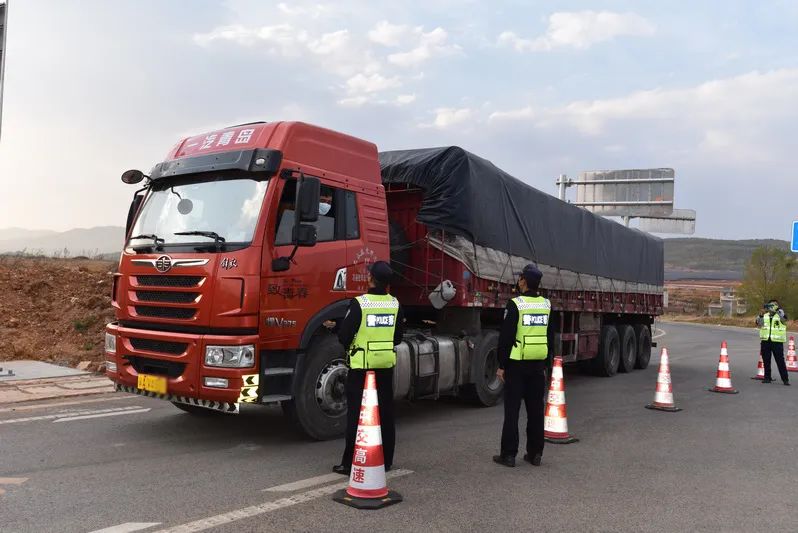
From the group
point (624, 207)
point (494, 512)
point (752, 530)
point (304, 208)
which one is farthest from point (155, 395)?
point (624, 207)

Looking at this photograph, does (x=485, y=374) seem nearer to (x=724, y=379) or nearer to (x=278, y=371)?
(x=278, y=371)

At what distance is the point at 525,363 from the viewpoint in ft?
19.2

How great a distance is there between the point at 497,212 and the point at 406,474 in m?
4.70

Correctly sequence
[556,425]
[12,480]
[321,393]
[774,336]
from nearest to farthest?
[12,480] → [321,393] → [556,425] → [774,336]

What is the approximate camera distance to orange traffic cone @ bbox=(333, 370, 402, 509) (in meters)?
4.52

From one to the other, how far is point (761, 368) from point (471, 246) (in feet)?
29.5

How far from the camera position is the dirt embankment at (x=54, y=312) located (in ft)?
38.8

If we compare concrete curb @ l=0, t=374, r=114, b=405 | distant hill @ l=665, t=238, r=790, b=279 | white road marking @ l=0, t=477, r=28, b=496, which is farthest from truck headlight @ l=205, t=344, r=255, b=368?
distant hill @ l=665, t=238, r=790, b=279

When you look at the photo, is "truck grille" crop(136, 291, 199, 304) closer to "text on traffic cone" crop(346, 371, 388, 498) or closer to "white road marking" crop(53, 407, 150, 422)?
"white road marking" crop(53, 407, 150, 422)

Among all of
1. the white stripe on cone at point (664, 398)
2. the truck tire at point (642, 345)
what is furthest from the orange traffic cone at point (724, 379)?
the truck tire at point (642, 345)

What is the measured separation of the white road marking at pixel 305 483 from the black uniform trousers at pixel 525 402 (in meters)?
1.54

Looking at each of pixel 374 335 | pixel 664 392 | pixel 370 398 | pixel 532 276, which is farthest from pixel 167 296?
pixel 664 392

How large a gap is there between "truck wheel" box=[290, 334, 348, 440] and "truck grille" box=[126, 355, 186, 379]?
99 cm

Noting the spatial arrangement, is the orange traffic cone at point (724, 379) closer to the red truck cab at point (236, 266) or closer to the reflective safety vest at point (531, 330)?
the reflective safety vest at point (531, 330)
